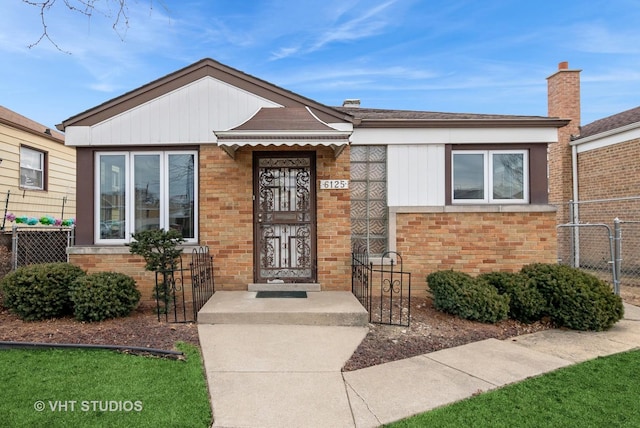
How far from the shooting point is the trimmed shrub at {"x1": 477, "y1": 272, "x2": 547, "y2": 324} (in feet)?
17.8

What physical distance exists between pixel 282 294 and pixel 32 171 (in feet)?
32.7

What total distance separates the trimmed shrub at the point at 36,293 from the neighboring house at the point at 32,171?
211 inches

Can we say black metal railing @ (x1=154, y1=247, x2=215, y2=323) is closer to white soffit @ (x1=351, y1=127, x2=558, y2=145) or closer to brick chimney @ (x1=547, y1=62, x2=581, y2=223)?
white soffit @ (x1=351, y1=127, x2=558, y2=145)

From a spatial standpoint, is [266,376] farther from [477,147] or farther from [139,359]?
[477,147]

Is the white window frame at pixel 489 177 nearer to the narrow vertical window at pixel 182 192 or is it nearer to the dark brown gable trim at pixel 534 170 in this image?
the dark brown gable trim at pixel 534 170

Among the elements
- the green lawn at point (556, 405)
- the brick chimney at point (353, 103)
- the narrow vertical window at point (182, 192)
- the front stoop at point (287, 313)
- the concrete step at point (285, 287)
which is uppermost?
the brick chimney at point (353, 103)

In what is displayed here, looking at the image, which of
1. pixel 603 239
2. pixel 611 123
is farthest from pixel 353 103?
pixel 603 239

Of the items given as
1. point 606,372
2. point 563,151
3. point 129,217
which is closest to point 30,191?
point 129,217

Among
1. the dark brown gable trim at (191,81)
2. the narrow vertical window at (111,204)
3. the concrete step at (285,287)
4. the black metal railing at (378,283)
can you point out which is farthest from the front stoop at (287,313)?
the dark brown gable trim at (191,81)

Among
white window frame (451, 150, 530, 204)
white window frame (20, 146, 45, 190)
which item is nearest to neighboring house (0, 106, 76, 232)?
white window frame (20, 146, 45, 190)

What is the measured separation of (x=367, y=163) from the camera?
22.9 feet

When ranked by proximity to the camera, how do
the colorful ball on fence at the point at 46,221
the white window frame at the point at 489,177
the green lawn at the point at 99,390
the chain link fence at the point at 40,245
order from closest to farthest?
the green lawn at the point at 99,390 → the white window frame at the point at 489,177 → the chain link fence at the point at 40,245 → the colorful ball on fence at the point at 46,221

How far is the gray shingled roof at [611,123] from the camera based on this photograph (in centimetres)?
1058

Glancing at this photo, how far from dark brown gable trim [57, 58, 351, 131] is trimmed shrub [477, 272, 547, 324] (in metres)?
3.85
